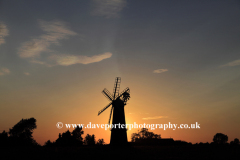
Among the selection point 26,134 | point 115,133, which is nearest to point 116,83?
point 115,133

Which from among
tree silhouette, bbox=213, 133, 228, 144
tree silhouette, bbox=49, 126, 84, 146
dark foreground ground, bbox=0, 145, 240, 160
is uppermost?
dark foreground ground, bbox=0, 145, 240, 160

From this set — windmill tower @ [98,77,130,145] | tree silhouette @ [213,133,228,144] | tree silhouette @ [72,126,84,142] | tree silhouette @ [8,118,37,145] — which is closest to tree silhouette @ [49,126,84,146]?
tree silhouette @ [72,126,84,142]

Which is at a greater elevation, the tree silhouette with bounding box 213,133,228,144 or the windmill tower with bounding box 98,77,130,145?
the windmill tower with bounding box 98,77,130,145

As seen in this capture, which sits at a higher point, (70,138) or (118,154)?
(118,154)

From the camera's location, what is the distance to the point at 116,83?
1699 inches

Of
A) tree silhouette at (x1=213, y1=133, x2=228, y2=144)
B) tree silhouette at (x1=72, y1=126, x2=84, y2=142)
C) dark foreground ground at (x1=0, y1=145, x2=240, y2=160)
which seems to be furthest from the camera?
tree silhouette at (x1=213, y1=133, x2=228, y2=144)

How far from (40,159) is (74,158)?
12.4 ft

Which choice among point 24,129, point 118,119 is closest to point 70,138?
point 24,129

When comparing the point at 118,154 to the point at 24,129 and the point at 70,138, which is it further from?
the point at 24,129

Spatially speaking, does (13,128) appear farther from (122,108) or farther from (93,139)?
(122,108)

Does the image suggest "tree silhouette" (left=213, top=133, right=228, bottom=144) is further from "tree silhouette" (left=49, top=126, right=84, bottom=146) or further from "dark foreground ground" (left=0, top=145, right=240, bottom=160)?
"dark foreground ground" (left=0, top=145, right=240, bottom=160)

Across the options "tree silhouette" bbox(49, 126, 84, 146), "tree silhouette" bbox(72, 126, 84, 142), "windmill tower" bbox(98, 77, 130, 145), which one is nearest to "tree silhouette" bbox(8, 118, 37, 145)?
"tree silhouette" bbox(49, 126, 84, 146)

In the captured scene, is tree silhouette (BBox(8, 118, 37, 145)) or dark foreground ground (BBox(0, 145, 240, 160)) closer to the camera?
dark foreground ground (BBox(0, 145, 240, 160))

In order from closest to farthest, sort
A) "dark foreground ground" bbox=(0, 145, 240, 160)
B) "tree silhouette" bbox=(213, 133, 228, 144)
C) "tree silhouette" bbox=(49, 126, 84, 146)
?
"dark foreground ground" bbox=(0, 145, 240, 160) < "tree silhouette" bbox=(49, 126, 84, 146) < "tree silhouette" bbox=(213, 133, 228, 144)
